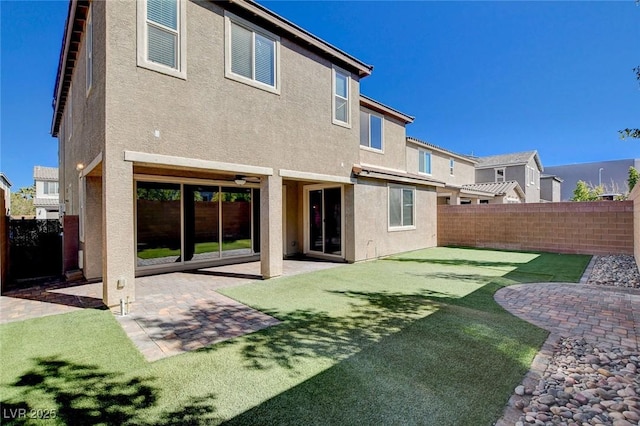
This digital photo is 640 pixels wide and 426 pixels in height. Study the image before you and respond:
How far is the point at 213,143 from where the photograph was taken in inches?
308

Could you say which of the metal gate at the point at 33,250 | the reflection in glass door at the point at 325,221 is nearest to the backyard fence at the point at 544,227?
the reflection in glass door at the point at 325,221

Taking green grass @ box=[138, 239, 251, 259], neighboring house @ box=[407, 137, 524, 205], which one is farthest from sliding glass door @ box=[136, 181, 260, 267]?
neighboring house @ box=[407, 137, 524, 205]

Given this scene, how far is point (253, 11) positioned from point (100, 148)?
5701 millimetres

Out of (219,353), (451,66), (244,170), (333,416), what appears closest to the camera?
(333,416)

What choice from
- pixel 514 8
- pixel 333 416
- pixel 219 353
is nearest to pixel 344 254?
pixel 219 353

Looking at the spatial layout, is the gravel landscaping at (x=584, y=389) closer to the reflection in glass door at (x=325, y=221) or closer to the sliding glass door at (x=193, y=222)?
the reflection in glass door at (x=325, y=221)

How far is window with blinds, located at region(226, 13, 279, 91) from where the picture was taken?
8.31 meters

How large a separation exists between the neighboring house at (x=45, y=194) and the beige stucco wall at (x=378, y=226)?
133 ft

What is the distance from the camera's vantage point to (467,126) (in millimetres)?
34469

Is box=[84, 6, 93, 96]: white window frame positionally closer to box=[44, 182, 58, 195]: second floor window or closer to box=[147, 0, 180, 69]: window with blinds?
→ box=[147, 0, 180, 69]: window with blinds

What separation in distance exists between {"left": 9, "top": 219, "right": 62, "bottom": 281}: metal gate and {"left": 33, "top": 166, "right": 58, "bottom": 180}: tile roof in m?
34.2

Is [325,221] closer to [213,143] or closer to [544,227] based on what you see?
[213,143]

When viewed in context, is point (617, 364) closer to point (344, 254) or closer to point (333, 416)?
point (333, 416)

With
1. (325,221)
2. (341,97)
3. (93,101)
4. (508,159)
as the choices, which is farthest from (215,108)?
(508,159)
